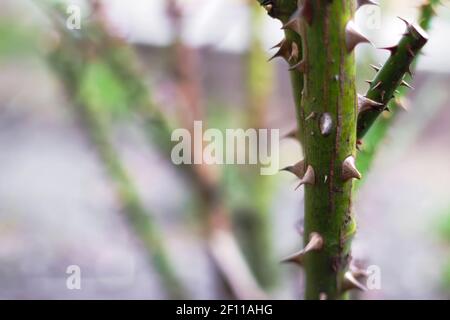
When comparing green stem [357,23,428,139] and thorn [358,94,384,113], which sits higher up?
green stem [357,23,428,139]

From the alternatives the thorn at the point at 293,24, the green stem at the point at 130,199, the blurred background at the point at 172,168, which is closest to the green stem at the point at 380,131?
the blurred background at the point at 172,168

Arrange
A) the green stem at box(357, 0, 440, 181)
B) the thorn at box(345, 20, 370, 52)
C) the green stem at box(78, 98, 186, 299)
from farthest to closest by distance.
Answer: the green stem at box(78, 98, 186, 299), the green stem at box(357, 0, 440, 181), the thorn at box(345, 20, 370, 52)

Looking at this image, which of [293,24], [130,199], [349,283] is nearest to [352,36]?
[293,24]

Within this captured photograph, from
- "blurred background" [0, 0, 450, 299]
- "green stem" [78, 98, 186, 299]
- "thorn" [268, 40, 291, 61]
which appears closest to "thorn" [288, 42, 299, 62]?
"thorn" [268, 40, 291, 61]

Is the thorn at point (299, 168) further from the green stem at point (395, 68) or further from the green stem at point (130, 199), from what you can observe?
the green stem at point (130, 199)

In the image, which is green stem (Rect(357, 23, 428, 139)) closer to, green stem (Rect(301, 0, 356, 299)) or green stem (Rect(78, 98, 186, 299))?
green stem (Rect(301, 0, 356, 299))
